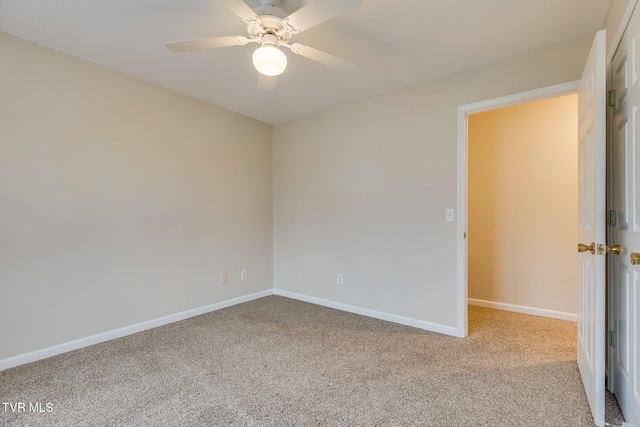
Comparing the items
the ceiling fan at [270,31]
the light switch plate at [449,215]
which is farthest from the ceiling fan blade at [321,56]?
the light switch plate at [449,215]

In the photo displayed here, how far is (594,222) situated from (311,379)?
1795 millimetres

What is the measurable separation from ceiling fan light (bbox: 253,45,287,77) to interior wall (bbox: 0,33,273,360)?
1772 millimetres

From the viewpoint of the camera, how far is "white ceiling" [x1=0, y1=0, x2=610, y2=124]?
1855 millimetres

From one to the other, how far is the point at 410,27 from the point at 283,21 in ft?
3.02

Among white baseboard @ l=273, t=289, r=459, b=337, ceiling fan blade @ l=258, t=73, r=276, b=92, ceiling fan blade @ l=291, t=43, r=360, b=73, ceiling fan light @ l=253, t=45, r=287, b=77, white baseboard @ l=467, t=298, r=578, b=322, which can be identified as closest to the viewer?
ceiling fan light @ l=253, t=45, r=287, b=77

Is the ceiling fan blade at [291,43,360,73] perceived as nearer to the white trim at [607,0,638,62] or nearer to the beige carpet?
the white trim at [607,0,638,62]

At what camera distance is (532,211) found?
10.9 feet

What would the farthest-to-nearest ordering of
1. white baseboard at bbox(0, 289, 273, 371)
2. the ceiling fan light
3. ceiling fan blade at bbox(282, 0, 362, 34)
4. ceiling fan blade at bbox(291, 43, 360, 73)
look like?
white baseboard at bbox(0, 289, 273, 371), ceiling fan blade at bbox(291, 43, 360, 73), the ceiling fan light, ceiling fan blade at bbox(282, 0, 362, 34)

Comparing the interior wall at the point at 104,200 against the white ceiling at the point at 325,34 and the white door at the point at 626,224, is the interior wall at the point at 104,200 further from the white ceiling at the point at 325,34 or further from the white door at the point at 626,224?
the white door at the point at 626,224

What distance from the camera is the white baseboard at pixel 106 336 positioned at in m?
2.20

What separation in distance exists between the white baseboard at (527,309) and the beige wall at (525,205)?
39mm

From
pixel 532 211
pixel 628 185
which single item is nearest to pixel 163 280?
pixel 628 185

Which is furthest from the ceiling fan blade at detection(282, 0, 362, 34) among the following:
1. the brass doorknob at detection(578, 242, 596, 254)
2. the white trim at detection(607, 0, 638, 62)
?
the brass doorknob at detection(578, 242, 596, 254)

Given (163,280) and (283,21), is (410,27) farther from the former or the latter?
(163,280)
